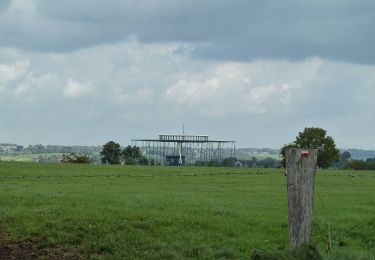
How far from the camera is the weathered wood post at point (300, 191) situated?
33.1 ft

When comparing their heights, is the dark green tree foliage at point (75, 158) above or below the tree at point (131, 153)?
below

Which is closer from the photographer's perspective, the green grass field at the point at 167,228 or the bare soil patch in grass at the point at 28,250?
the bare soil patch in grass at the point at 28,250

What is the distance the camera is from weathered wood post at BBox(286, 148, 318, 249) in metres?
10.1

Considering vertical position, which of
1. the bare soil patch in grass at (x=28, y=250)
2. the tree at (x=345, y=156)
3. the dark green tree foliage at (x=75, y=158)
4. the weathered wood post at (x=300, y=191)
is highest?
the tree at (x=345, y=156)

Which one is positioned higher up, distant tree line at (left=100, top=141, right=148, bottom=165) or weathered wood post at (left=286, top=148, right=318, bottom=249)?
distant tree line at (left=100, top=141, right=148, bottom=165)

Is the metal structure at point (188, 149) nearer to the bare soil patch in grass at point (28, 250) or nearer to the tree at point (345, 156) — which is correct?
the tree at point (345, 156)

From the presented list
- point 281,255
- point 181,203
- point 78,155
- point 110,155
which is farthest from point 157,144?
point 281,255

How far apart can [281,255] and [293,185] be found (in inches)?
42.8

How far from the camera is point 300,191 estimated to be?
33.3 ft

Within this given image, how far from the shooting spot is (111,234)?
13.4 meters

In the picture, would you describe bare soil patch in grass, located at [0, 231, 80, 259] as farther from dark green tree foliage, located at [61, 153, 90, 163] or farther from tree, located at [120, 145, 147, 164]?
tree, located at [120, 145, 147, 164]

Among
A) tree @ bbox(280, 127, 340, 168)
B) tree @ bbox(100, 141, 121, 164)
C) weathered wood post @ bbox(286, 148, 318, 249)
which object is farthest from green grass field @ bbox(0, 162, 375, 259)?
tree @ bbox(100, 141, 121, 164)

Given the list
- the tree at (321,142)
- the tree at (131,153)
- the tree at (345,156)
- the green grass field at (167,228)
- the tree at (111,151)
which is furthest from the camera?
the tree at (345,156)

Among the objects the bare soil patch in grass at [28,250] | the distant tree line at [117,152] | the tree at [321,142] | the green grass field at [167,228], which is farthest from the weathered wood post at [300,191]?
the distant tree line at [117,152]
